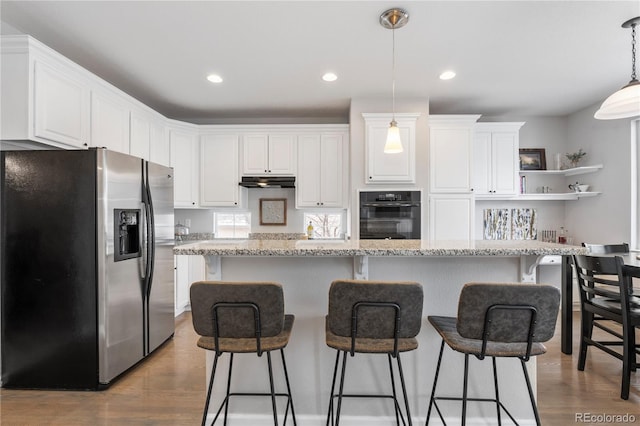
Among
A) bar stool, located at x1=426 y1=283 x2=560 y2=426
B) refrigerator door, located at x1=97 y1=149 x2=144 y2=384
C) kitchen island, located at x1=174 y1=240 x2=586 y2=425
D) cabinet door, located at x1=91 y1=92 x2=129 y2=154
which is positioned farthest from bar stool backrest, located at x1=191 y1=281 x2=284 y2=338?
cabinet door, located at x1=91 y1=92 x2=129 y2=154

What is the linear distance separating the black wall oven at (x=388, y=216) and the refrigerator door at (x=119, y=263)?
225 centimetres

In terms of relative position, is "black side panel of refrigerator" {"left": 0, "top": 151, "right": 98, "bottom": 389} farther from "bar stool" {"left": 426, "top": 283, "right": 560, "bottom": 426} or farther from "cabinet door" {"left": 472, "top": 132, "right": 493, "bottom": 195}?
"cabinet door" {"left": 472, "top": 132, "right": 493, "bottom": 195}

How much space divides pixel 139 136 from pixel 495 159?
4231 millimetres

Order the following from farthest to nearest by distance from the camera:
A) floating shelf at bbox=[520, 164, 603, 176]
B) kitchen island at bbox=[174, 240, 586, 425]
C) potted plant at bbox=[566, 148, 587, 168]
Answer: potted plant at bbox=[566, 148, 587, 168] → floating shelf at bbox=[520, 164, 603, 176] → kitchen island at bbox=[174, 240, 586, 425]

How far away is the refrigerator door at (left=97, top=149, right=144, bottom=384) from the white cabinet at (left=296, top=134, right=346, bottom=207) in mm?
1933

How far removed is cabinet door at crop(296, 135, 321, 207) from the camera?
4.01 m

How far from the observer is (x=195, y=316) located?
1.38 metres

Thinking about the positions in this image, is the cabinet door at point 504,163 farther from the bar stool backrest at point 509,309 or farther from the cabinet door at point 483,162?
the bar stool backrest at point 509,309

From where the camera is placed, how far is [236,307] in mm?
1345

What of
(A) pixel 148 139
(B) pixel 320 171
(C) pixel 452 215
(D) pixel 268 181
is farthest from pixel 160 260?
(C) pixel 452 215

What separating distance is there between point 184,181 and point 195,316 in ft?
9.80

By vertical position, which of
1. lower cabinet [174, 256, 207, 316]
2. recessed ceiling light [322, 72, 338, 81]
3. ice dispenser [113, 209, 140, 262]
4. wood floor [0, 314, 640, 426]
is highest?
recessed ceiling light [322, 72, 338, 81]

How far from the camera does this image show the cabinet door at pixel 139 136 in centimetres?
319
